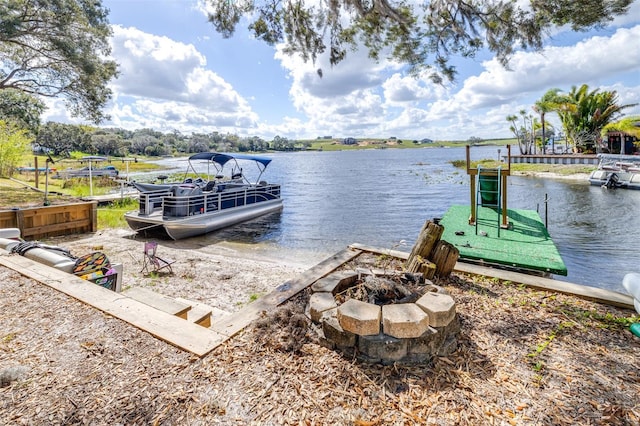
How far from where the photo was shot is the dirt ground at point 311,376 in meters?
1.85

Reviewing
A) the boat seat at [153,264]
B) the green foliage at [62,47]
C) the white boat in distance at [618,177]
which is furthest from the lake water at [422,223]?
the green foliage at [62,47]

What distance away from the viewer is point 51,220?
8.38 m

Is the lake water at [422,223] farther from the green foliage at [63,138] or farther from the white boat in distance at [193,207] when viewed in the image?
the green foliage at [63,138]

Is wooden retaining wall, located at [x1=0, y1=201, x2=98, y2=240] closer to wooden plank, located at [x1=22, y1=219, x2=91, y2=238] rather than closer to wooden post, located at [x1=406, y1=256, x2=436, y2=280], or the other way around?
wooden plank, located at [x1=22, y1=219, x2=91, y2=238]

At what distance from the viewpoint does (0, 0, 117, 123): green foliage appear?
10.8m

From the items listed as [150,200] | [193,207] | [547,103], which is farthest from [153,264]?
[547,103]

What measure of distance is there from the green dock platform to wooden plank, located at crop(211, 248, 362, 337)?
2.70m

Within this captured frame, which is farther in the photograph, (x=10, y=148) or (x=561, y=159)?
(x=561, y=159)

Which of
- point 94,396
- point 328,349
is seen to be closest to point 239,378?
point 328,349

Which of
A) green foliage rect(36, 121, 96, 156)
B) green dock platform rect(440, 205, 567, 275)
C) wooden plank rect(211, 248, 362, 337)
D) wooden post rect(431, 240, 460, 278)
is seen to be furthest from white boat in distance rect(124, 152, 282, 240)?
green foliage rect(36, 121, 96, 156)

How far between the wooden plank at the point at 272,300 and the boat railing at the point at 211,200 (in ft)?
24.9

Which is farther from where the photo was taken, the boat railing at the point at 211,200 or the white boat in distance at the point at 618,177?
the white boat in distance at the point at 618,177

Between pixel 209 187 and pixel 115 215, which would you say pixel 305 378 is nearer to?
pixel 209 187

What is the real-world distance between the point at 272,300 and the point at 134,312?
4.25 feet
